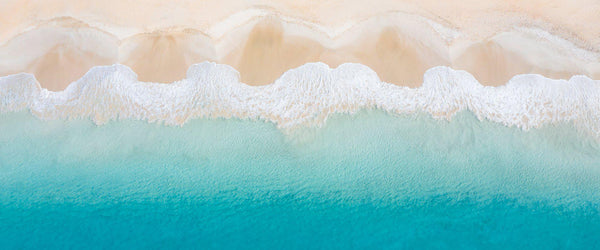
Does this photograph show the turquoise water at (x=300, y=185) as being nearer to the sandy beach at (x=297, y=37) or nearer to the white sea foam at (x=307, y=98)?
the white sea foam at (x=307, y=98)

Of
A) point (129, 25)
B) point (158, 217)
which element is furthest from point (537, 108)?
point (129, 25)

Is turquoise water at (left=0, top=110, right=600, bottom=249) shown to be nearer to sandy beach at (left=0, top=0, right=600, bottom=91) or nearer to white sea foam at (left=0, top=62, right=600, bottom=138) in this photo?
white sea foam at (left=0, top=62, right=600, bottom=138)

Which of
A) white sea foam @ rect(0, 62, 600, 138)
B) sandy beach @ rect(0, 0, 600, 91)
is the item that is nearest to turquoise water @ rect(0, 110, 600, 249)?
white sea foam @ rect(0, 62, 600, 138)

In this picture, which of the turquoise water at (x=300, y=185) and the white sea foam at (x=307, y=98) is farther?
the white sea foam at (x=307, y=98)

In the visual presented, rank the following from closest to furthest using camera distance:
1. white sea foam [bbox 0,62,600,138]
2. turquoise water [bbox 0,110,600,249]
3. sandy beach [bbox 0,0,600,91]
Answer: turquoise water [bbox 0,110,600,249] → white sea foam [bbox 0,62,600,138] → sandy beach [bbox 0,0,600,91]

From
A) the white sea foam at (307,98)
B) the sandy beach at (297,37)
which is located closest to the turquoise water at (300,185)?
the white sea foam at (307,98)

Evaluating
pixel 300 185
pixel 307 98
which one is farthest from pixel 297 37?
pixel 300 185
